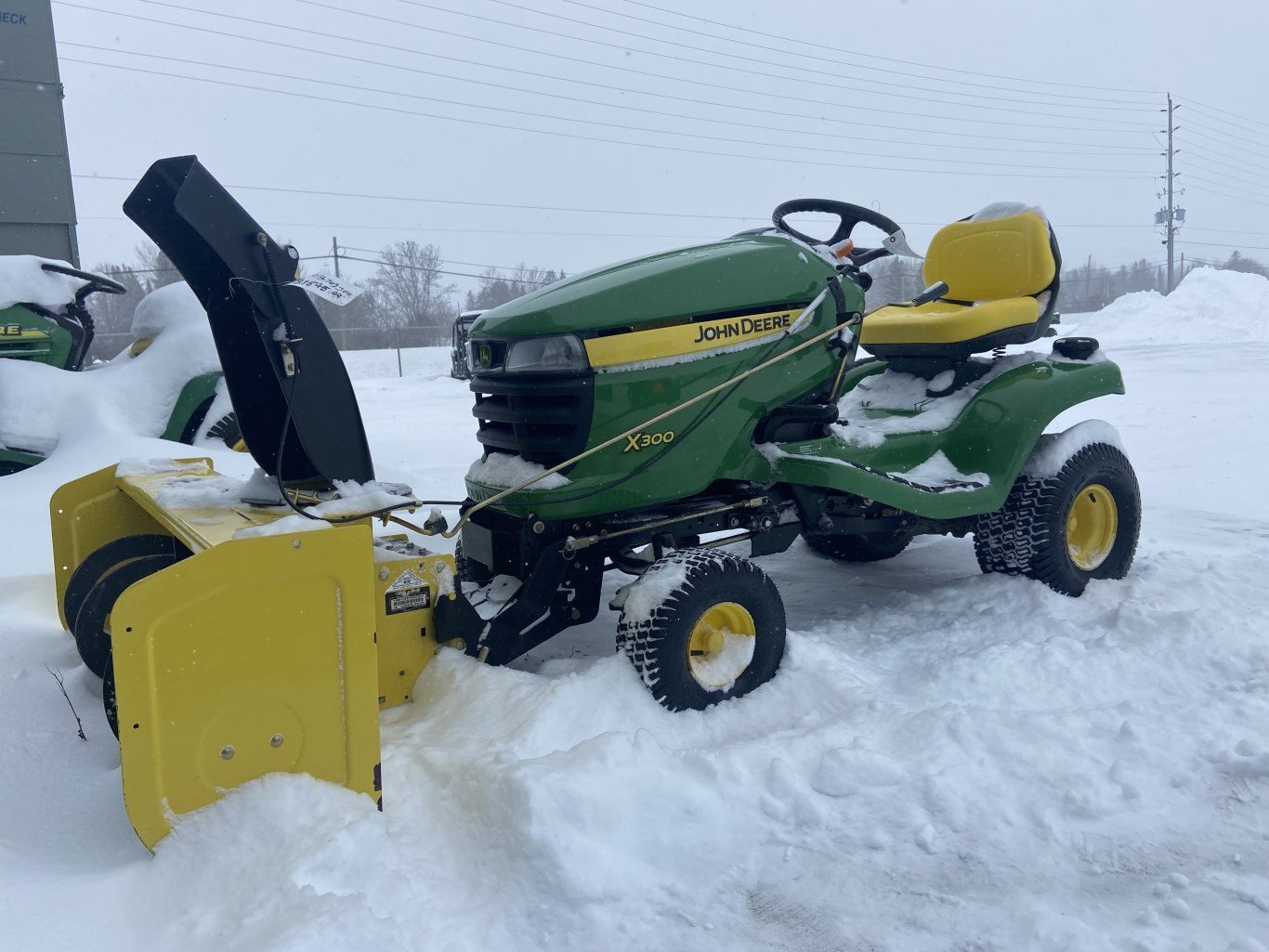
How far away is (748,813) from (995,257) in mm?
3106

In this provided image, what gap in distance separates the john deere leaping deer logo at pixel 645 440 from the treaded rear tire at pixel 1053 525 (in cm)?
164

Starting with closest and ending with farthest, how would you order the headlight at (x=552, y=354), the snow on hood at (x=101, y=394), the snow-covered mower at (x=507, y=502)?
the snow-covered mower at (x=507, y=502), the headlight at (x=552, y=354), the snow on hood at (x=101, y=394)

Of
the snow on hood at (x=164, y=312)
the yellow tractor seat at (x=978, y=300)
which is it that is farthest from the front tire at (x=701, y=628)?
the snow on hood at (x=164, y=312)

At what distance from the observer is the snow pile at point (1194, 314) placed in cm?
2025

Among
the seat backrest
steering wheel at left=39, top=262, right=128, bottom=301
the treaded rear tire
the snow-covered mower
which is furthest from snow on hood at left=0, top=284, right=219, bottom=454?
the treaded rear tire

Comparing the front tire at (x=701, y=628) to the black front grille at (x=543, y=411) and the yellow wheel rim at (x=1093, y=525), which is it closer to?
the black front grille at (x=543, y=411)

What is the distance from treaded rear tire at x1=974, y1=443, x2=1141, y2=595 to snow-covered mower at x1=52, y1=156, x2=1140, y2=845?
2cm

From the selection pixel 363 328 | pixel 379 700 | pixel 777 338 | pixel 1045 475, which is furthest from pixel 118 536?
pixel 363 328

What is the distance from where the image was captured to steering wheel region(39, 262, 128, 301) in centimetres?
748

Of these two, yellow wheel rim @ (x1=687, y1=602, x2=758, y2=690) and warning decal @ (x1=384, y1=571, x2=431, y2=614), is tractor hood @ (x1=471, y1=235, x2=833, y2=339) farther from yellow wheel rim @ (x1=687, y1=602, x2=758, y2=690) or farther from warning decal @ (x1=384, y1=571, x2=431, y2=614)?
yellow wheel rim @ (x1=687, y1=602, x2=758, y2=690)

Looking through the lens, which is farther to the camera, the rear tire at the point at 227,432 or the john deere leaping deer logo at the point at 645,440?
the rear tire at the point at 227,432

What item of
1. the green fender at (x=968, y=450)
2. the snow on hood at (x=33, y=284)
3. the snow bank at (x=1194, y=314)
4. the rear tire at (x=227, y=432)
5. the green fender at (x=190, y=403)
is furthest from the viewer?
the snow bank at (x=1194, y=314)

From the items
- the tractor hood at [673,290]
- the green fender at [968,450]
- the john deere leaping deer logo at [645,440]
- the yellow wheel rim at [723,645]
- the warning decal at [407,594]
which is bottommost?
the yellow wheel rim at [723,645]

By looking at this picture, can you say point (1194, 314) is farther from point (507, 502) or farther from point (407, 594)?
point (407, 594)
